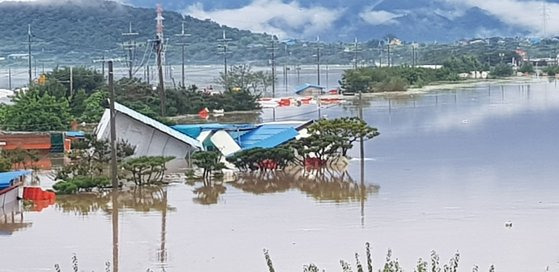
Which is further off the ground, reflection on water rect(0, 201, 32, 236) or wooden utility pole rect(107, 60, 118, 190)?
wooden utility pole rect(107, 60, 118, 190)

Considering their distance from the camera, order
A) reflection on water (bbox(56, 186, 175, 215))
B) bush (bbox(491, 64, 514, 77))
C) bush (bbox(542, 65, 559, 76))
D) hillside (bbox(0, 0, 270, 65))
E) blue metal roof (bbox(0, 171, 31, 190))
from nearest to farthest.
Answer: blue metal roof (bbox(0, 171, 31, 190)) → reflection on water (bbox(56, 186, 175, 215)) → bush (bbox(542, 65, 559, 76)) → bush (bbox(491, 64, 514, 77)) → hillside (bbox(0, 0, 270, 65))

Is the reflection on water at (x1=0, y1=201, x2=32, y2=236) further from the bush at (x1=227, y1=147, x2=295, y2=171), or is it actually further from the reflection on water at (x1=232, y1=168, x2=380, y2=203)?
the bush at (x1=227, y1=147, x2=295, y2=171)

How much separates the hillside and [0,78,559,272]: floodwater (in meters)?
42.4

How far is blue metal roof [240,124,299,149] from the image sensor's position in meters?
15.9

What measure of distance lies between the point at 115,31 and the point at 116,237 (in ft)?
183

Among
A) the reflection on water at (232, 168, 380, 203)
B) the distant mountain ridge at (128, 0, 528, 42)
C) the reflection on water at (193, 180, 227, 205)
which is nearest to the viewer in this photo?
the reflection on water at (193, 180, 227, 205)

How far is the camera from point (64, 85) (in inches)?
1008

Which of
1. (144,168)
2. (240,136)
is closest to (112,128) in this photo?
(144,168)

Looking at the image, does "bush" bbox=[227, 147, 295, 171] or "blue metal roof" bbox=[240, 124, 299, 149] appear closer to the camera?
"bush" bbox=[227, 147, 295, 171]

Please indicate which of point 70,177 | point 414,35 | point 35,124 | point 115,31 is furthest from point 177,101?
point 414,35

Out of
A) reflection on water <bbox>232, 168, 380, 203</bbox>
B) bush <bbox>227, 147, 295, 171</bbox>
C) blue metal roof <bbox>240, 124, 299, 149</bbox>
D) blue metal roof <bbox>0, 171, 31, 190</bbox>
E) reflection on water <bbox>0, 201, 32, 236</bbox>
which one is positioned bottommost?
reflection on water <bbox>0, 201, 32, 236</bbox>

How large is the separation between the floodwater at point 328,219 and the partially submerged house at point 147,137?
7.85 ft

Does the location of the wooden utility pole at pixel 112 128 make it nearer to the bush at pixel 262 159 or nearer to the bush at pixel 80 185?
the bush at pixel 80 185

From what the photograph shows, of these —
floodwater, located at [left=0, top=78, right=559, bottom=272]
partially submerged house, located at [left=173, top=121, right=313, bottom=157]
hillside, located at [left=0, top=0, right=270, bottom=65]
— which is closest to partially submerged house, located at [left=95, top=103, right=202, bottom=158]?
partially submerged house, located at [left=173, top=121, right=313, bottom=157]
